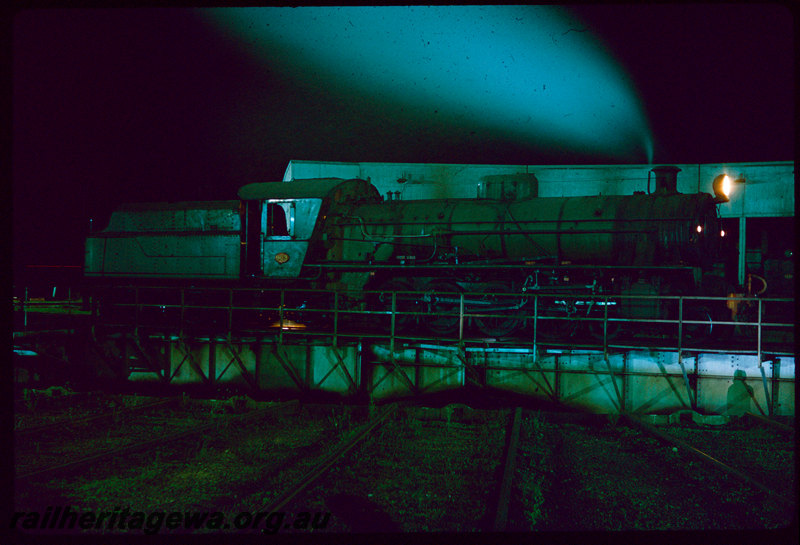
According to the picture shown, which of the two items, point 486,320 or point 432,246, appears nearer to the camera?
point 486,320

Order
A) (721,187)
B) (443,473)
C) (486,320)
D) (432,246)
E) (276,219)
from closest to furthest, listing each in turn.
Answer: (443,473)
(721,187)
(486,320)
(432,246)
(276,219)

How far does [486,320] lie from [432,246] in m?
1.65

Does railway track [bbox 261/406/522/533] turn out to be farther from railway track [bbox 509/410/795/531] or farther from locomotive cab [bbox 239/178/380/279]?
locomotive cab [bbox 239/178/380/279]

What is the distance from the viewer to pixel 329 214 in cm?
1123

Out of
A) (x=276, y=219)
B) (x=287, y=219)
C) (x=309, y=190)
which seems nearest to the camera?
(x=309, y=190)

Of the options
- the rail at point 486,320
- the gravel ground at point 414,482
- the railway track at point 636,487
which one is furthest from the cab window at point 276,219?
the railway track at point 636,487

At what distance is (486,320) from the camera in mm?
10195

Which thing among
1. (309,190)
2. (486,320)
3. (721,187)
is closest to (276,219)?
(309,190)

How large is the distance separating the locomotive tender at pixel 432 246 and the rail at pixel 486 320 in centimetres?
7

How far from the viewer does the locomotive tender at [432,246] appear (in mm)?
9312

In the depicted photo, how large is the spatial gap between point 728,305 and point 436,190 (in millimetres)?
10087

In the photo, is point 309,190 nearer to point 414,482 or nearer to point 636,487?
point 414,482

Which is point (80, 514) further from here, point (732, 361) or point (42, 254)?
point (42, 254)

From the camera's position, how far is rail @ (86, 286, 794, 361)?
28.1 ft
